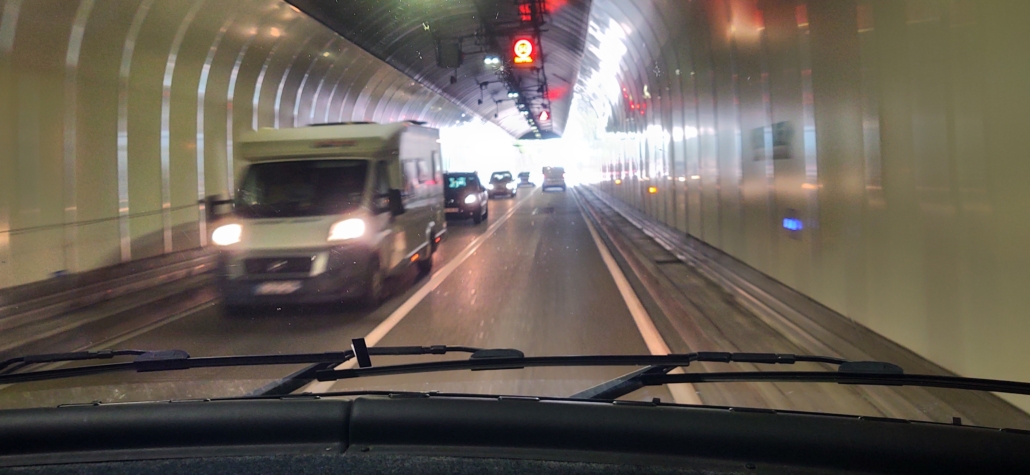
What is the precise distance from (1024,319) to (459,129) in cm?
2596

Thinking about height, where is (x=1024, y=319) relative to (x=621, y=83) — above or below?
below

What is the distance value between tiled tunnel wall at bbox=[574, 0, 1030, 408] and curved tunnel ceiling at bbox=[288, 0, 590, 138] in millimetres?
3556

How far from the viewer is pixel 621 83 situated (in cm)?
2788

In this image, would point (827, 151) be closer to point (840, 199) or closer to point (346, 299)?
point (840, 199)

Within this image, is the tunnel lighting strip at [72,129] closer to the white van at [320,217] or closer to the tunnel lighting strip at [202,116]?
the tunnel lighting strip at [202,116]

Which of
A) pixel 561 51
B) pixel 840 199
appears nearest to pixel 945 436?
pixel 840 199

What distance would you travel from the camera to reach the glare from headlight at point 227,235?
993 centimetres

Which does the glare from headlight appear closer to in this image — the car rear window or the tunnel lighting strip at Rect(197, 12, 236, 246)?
the tunnel lighting strip at Rect(197, 12, 236, 246)

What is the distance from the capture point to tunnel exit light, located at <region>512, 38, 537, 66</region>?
12340 millimetres

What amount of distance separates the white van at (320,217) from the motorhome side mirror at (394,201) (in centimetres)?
1

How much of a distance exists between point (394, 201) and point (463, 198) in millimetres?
15387

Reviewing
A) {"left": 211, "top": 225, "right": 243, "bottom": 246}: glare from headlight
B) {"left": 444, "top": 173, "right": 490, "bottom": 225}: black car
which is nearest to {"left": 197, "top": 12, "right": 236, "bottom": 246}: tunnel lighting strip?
{"left": 211, "top": 225, "right": 243, "bottom": 246}: glare from headlight

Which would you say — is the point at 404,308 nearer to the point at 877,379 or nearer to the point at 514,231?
the point at 877,379

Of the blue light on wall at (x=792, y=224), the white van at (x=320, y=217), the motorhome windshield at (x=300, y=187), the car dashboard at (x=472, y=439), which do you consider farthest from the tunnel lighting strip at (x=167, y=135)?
the car dashboard at (x=472, y=439)
